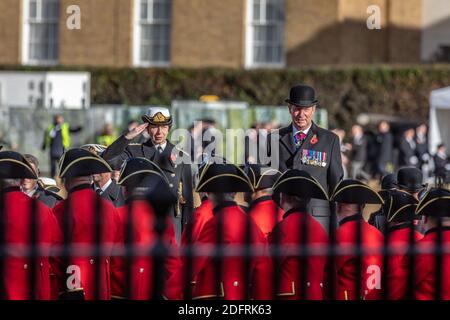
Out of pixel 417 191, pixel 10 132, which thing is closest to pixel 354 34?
pixel 10 132

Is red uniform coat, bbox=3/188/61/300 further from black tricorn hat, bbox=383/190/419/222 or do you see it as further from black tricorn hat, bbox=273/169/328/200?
black tricorn hat, bbox=383/190/419/222

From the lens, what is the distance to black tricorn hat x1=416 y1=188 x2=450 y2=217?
19.7 ft

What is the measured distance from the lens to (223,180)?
21.0ft

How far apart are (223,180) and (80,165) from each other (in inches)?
38.0

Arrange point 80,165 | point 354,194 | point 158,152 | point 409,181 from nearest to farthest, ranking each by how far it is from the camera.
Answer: point 80,165 < point 354,194 < point 409,181 < point 158,152

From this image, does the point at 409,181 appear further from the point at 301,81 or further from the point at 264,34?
the point at 264,34

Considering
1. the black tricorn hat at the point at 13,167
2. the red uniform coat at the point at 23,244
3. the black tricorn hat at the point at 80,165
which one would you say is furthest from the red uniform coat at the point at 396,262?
the black tricorn hat at the point at 13,167

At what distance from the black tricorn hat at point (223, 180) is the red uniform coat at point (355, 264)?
648mm

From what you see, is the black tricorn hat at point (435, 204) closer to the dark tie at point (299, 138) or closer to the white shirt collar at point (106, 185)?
the dark tie at point (299, 138)

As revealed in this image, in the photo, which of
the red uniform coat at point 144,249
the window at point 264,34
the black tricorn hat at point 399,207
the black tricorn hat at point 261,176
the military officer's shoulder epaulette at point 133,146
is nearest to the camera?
the red uniform coat at point 144,249

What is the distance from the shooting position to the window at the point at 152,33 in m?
36.2

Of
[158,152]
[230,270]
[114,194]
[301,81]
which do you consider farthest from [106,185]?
[301,81]

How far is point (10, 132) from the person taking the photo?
28.5m
